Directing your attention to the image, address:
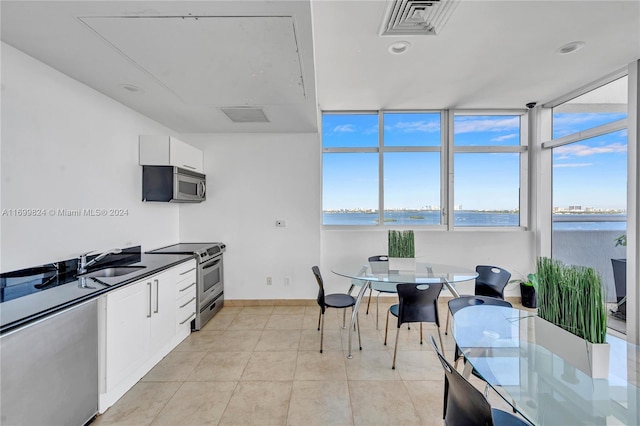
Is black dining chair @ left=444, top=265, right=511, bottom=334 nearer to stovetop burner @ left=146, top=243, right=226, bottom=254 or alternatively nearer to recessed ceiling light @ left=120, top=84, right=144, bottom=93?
stovetop burner @ left=146, top=243, right=226, bottom=254

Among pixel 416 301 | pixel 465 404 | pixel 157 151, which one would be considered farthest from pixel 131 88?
pixel 465 404

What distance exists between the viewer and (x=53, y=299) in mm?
1633

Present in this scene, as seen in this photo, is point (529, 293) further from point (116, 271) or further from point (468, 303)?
point (116, 271)

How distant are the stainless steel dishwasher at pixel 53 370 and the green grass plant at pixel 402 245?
2748 millimetres

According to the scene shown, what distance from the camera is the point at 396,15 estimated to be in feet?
6.75

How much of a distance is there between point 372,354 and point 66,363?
2.42m

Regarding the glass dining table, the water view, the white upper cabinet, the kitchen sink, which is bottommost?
the glass dining table

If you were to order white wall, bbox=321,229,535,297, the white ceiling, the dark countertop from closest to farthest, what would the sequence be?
the dark countertop < the white ceiling < white wall, bbox=321,229,535,297

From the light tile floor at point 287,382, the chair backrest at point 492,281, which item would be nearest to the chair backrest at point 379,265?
the light tile floor at point 287,382

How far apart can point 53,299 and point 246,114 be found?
254cm

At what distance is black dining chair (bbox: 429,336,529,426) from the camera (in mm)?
1024

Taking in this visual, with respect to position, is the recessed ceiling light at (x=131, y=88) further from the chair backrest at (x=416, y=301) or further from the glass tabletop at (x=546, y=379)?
the glass tabletop at (x=546, y=379)

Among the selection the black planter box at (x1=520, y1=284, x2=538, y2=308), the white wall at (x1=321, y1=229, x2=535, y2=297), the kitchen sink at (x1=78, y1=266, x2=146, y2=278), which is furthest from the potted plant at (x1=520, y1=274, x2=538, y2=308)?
the kitchen sink at (x1=78, y1=266, x2=146, y2=278)

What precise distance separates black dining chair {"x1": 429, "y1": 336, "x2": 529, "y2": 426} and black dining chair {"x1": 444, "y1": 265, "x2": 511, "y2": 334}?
74.9 inches
